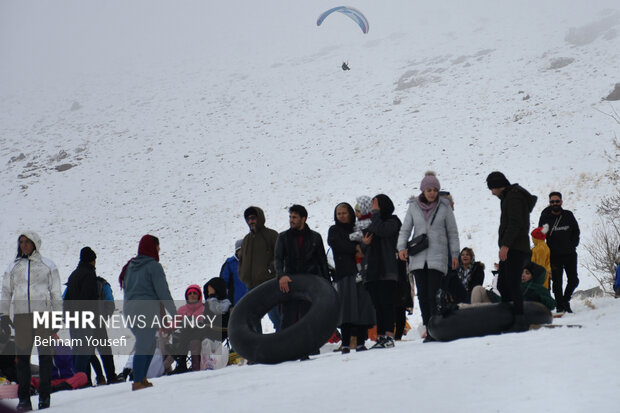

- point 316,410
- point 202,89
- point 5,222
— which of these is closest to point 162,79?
point 202,89

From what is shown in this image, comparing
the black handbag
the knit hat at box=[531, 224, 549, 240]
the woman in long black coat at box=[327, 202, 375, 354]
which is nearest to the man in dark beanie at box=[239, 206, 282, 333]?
the woman in long black coat at box=[327, 202, 375, 354]

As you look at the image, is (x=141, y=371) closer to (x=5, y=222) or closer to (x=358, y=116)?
(x=5, y=222)

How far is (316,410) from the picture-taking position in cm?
409

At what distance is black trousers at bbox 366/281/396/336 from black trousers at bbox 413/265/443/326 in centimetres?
28

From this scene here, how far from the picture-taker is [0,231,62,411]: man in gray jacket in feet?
20.0

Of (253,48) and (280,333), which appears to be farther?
(253,48)

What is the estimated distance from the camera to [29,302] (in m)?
6.19

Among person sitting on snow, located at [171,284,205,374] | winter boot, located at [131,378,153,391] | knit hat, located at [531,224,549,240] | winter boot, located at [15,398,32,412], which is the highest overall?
knit hat, located at [531,224,549,240]

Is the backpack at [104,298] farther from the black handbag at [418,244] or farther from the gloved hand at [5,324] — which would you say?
the black handbag at [418,244]

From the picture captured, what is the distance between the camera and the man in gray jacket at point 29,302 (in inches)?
239

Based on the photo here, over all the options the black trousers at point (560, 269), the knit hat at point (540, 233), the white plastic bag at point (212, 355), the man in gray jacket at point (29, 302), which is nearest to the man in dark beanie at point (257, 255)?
the white plastic bag at point (212, 355)

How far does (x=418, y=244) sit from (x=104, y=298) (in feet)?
15.0

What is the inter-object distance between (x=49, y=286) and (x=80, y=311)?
2494mm

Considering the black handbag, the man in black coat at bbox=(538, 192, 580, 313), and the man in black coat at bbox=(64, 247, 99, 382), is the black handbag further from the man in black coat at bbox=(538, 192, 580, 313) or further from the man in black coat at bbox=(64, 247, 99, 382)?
the man in black coat at bbox=(64, 247, 99, 382)
